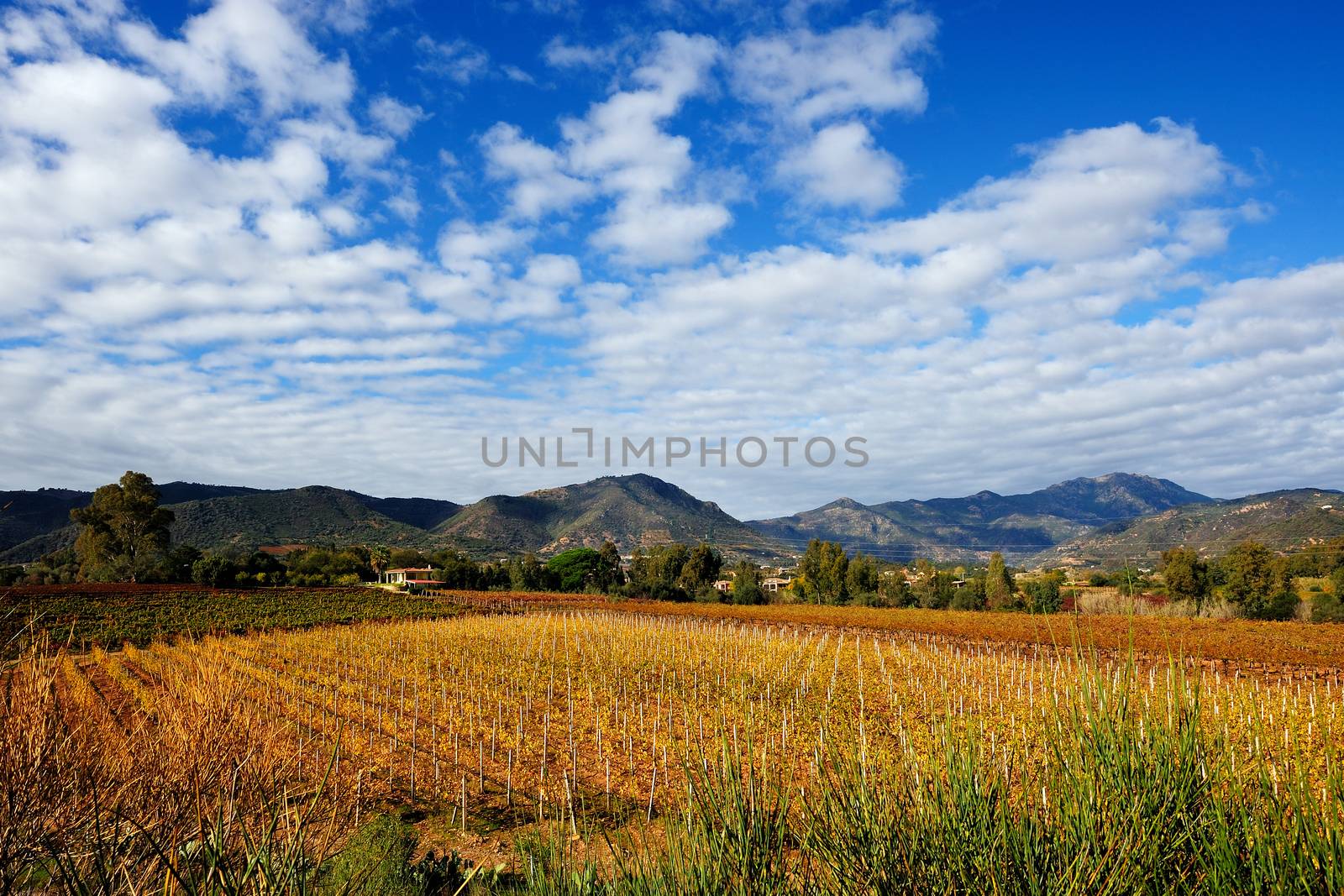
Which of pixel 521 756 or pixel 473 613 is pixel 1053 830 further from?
pixel 473 613

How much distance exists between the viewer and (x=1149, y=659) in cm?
2427

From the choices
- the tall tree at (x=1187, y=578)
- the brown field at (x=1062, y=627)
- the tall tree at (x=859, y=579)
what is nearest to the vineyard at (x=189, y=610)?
the brown field at (x=1062, y=627)

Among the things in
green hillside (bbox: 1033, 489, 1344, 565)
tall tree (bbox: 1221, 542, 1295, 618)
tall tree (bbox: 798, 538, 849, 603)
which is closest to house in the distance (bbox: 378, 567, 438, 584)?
tall tree (bbox: 798, 538, 849, 603)

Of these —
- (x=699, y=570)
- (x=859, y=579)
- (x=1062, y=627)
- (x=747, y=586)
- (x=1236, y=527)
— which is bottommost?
(x=1062, y=627)

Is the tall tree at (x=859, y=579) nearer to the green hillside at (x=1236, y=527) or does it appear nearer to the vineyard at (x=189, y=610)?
the green hillside at (x=1236, y=527)

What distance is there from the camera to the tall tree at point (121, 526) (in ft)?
193

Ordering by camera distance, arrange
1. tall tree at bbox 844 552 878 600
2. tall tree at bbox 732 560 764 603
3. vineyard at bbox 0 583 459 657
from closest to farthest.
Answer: vineyard at bbox 0 583 459 657 < tall tree at bbox 732 560 764 603 < tall tree at bbox 844 552 878 600

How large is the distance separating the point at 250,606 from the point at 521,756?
3855 centimetres

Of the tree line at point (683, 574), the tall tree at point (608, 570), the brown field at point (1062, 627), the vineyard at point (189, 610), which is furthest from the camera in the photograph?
the tall tree at point (608, 570)

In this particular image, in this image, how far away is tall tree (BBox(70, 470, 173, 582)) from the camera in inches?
2317

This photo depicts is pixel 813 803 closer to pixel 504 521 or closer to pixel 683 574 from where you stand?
pixel 683 574

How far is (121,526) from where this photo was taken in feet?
196

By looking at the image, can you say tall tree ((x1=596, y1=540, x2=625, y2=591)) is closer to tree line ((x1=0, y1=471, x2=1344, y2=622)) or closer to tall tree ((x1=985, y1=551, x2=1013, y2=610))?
tree line ((x1=0, y1=471, x2=1344, y2=622))

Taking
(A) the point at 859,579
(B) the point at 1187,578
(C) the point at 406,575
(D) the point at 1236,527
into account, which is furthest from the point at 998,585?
(D) the point at 1236,527
